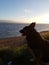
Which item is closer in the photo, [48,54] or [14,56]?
[48,54]

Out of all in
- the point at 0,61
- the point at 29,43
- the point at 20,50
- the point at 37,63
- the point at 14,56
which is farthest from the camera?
the point at 20,50

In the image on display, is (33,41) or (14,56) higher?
(33,41)

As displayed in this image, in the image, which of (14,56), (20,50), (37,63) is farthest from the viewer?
(20,50)

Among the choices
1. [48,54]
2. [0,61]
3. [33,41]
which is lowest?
[0,61]

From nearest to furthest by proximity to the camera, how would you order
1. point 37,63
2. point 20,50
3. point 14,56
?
point 37,63
point 14,56
point 20,50

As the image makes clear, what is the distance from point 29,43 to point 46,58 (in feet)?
2.48

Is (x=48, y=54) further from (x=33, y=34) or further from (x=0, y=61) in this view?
(x=0, y=61)

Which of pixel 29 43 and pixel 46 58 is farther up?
pixel 29 43

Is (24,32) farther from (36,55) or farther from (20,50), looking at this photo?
(20,50)

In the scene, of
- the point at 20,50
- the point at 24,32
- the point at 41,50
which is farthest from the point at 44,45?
the point at 20,50

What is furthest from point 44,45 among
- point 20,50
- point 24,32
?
point 20,50

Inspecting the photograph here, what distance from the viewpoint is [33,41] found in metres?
6.89

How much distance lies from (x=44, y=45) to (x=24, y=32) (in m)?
0.75

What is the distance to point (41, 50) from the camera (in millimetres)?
7059
